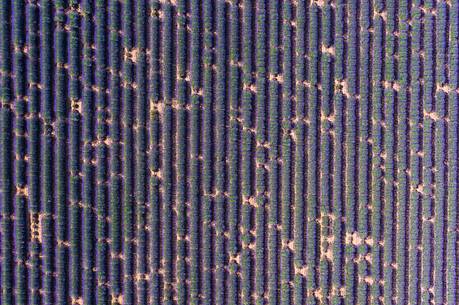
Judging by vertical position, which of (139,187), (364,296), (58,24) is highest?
(58,24)

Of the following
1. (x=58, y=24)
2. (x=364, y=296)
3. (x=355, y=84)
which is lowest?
(x=364, y=296)

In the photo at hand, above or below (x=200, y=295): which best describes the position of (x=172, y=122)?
above

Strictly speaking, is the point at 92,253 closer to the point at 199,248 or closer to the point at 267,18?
the point at 199,248

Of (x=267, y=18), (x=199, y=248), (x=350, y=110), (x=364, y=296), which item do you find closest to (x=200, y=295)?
(x=199, y=248)

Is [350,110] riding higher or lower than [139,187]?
higher

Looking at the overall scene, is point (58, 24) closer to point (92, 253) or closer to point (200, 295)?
point (92, 253)

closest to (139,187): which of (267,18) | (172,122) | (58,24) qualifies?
(172,122)
